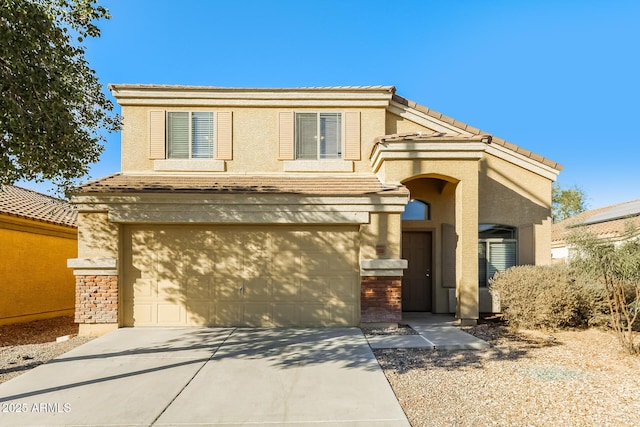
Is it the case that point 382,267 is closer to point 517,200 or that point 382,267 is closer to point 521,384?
point 521,384

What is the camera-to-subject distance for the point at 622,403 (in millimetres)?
5055

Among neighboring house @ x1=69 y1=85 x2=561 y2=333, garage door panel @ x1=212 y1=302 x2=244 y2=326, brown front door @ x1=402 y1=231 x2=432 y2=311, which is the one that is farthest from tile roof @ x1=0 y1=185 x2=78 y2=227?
brown front door @ x1=402 y1=231 x2=432 y2=311

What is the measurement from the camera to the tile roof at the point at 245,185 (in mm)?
8953

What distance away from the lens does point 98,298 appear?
8789mm

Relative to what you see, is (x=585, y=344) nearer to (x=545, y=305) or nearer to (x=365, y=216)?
(x=545, y=305)

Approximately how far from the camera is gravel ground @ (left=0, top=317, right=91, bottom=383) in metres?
6.71

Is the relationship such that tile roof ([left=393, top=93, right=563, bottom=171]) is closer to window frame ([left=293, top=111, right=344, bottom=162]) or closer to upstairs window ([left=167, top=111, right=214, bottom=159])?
window frame ([left=293, top=111, right=344, bottom=162])

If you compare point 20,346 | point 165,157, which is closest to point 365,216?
point 165,157

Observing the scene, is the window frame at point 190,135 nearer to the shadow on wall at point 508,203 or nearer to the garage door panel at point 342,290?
the garage door panel at point 342,290

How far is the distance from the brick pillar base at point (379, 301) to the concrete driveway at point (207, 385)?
948 millimetres

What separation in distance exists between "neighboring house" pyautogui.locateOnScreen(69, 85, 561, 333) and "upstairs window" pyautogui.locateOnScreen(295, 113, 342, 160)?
4 centimetres

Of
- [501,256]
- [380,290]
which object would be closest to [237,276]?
[380,290]

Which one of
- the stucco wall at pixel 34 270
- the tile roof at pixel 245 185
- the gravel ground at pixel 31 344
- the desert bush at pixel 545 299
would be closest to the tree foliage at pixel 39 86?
the tile roof at pixel 245 185

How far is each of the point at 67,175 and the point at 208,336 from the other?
445 centimetres
